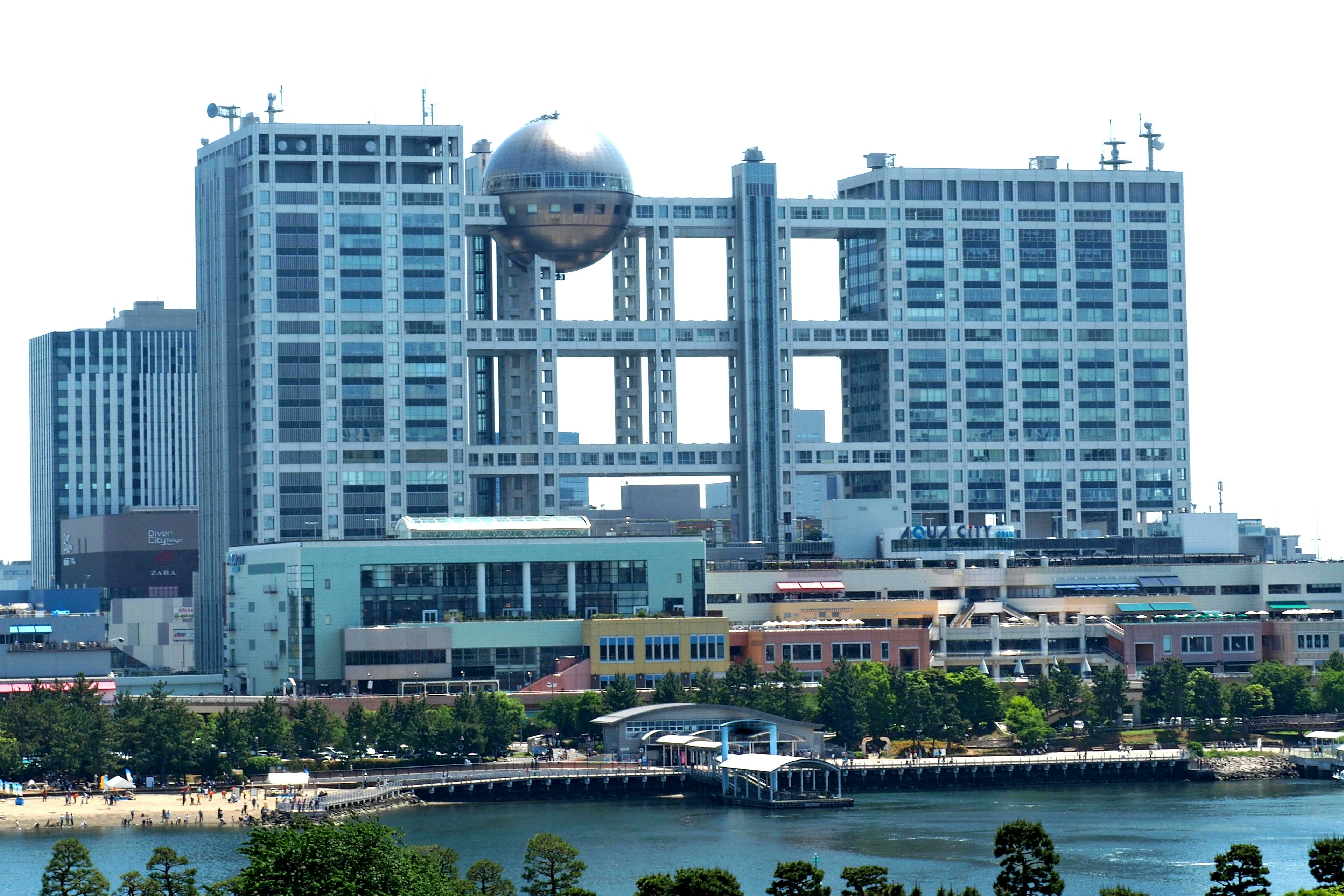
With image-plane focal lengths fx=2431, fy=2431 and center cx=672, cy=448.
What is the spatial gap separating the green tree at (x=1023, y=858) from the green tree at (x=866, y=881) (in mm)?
7058

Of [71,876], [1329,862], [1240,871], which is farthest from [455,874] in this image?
[1329,862]

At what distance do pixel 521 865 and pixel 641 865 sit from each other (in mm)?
9344

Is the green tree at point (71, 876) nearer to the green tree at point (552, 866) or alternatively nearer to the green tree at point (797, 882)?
the green tree at point (552, 866)

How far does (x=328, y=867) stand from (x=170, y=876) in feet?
135

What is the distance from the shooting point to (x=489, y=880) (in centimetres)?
15900

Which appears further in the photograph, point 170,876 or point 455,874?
point 170,876

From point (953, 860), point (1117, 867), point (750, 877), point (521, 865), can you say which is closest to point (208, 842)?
point (521, 865)

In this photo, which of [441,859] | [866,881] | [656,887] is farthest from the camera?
[441,859]

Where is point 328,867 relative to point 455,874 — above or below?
above

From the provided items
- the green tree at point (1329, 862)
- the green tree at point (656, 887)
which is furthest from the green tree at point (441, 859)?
the green tree at point (1329, 862)

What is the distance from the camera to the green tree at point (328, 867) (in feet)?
A: 389

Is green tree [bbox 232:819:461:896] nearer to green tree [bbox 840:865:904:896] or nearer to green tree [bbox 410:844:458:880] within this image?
green tree [bbox 410:844:458:880]

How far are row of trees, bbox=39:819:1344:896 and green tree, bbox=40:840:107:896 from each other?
10 cm

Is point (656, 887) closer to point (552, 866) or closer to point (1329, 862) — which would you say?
point (552, 866)
